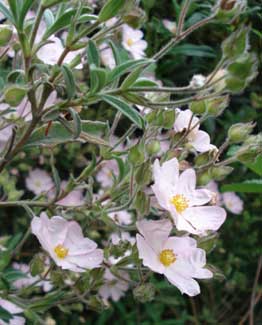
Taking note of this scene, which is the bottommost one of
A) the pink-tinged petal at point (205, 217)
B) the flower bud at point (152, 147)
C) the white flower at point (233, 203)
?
the white flower at point (233, 203)

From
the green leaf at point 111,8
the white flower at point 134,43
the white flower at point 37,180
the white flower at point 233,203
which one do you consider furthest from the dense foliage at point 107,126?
the white flower at point 233,203

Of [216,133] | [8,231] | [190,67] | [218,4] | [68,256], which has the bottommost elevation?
[8,231]

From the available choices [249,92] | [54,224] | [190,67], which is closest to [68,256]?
[54,224]

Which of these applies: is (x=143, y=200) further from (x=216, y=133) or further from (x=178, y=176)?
(x=216, y=133)

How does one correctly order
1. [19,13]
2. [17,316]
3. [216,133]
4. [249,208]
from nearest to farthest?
[19,13], [17,316], [216,133], [249,208]

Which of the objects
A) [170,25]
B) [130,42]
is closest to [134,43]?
[130,42]

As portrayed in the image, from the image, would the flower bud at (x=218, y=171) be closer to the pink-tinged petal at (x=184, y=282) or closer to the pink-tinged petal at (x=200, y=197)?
the pink-tinged petal at (x=200, y=197)
